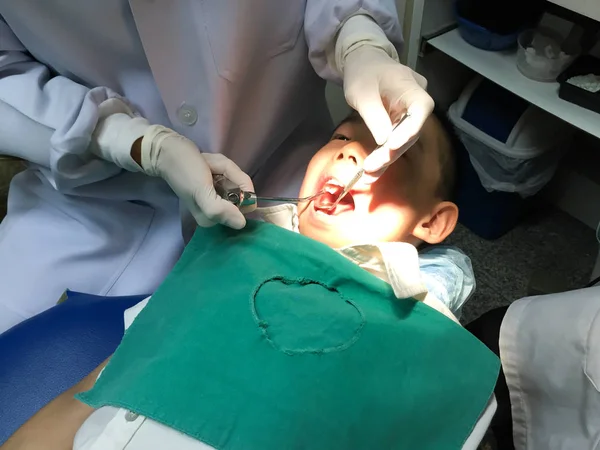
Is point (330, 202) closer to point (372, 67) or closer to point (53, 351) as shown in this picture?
point (372, 67)

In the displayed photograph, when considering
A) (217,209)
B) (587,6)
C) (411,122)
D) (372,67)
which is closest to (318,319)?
(217,209)

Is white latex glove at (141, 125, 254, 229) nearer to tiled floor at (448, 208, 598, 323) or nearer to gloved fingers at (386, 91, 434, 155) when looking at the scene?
gloved fingers at (386, 91, 434, 155)

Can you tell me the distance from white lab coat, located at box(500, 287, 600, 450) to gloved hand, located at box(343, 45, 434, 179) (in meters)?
0.30

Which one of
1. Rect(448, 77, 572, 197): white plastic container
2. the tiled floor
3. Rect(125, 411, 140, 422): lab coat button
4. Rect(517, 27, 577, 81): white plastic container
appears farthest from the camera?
the tiled floor

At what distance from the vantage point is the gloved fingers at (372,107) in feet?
2.84

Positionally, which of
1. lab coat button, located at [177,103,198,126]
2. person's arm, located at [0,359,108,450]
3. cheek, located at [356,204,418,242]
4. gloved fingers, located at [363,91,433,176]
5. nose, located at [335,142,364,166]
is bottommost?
person's arm, located at [0,359,108,450]

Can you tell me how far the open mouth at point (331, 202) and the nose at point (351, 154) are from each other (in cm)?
5

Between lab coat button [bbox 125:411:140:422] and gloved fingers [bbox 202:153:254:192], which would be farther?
gloved fingers [bbox 202:153:254:192]

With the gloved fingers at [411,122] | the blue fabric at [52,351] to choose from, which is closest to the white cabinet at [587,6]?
the gloved fingers at [411,122]

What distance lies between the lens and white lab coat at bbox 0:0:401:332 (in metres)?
0.89

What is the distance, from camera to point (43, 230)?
1050mm

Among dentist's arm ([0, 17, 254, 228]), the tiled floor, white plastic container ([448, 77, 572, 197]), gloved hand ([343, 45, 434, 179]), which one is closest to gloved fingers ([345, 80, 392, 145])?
gloved hand ([343, 45, 434, 179])

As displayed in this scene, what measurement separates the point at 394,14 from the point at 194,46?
1.25 feet

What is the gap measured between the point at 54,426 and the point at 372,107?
65cm
